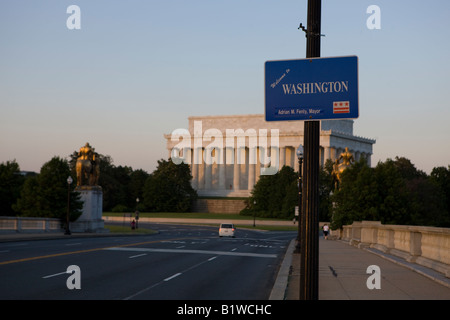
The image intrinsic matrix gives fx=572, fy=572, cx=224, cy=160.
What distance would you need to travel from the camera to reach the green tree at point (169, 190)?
443 ft

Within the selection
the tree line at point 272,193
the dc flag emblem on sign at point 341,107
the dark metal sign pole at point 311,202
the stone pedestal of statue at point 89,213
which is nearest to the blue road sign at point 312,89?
the dc flag emblem on sign at point 341,107

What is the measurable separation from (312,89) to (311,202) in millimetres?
1565

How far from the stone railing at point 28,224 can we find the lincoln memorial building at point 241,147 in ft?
295

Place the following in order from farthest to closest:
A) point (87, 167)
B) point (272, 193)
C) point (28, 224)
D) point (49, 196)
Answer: point (272, 193) → point (87, 167) → point (49, 196) → point (28, 224)

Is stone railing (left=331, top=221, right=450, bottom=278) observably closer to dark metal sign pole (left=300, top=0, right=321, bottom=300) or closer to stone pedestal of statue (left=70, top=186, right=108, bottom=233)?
dark metal sign pole (left=300, top=0, right=321, bottom=300)

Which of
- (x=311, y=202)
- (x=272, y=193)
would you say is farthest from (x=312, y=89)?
(x=272, y=193)

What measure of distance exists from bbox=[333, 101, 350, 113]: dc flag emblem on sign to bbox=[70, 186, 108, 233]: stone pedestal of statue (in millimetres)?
49245

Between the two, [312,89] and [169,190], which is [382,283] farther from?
[169,190]

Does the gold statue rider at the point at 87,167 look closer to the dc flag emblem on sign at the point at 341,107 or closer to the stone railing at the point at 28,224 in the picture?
the stone railing at the point at 28,224

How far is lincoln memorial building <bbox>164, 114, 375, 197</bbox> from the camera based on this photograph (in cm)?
14688

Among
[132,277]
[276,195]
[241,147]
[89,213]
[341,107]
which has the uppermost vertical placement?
[241,147]

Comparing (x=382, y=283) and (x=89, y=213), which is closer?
(x=382, y=283)

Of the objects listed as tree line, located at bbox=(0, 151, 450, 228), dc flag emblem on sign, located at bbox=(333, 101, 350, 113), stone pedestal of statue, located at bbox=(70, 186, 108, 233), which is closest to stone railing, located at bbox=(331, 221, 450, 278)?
dc flag emblem on sign, located at bbox=(333, 101, 350, 113)

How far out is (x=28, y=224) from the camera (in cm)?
4681
